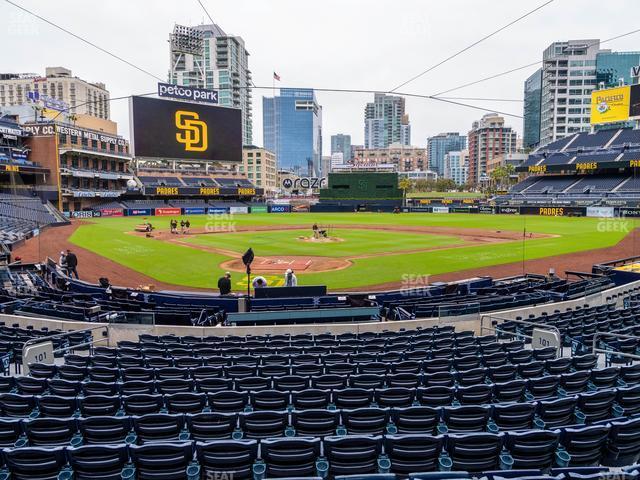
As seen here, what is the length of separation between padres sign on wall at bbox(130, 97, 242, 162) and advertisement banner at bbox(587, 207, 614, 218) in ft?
186

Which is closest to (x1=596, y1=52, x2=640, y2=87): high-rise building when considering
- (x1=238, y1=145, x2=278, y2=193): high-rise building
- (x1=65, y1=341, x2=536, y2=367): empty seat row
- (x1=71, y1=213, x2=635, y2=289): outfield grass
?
(x1=238, y1=145, x2=278, y2=193): high-rise building

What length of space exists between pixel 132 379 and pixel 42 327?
809 centimetres

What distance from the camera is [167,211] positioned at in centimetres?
8588

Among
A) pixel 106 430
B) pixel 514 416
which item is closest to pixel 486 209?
pixel 514 416

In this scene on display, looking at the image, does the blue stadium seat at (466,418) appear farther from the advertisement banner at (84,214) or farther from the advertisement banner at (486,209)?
the advertisement banner at (486,209)

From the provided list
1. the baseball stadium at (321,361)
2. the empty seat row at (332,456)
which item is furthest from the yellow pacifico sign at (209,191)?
the empty seat row at (332,456)

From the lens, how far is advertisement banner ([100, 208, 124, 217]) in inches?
3205

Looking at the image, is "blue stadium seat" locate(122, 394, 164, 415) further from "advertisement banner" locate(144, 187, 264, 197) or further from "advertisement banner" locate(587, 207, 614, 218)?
"advertisement banner" locate(144, 187, 264, 197)

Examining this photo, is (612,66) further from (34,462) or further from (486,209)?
(34,462)

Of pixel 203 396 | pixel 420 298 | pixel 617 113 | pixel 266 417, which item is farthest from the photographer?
pixel 617 113

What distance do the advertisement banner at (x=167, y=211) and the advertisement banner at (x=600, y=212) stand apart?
242ft

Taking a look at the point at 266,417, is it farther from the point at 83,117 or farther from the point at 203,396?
the point at 83,117

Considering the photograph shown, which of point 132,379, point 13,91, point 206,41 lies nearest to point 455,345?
point 132,379

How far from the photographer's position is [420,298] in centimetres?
1870
